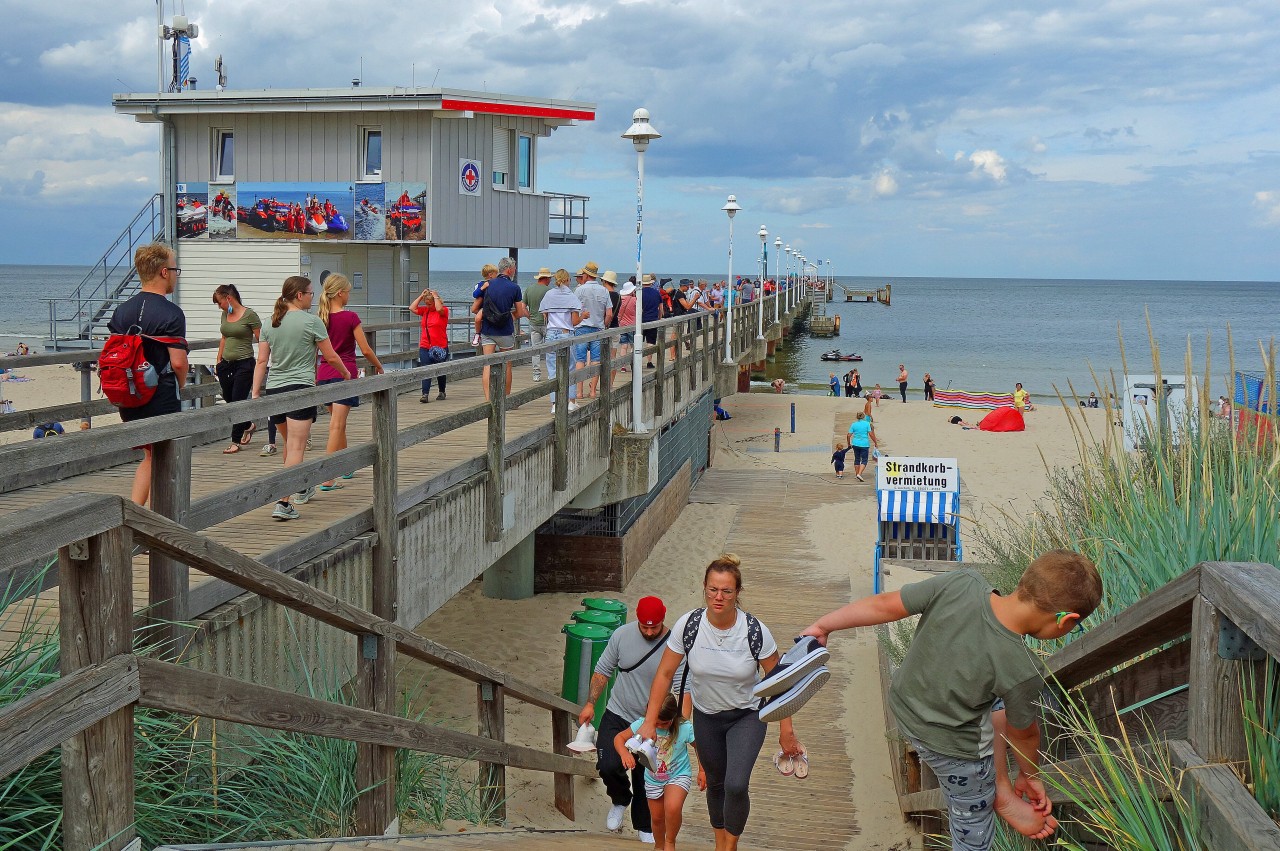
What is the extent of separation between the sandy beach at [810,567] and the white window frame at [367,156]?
356 inches

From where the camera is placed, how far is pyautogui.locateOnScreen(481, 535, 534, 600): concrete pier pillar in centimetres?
1348

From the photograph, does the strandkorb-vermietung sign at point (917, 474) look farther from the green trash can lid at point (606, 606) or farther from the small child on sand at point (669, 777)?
the small child on sand at point (669, 777)

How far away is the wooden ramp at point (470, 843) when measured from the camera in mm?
3000

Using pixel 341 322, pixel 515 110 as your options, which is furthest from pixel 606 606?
pixel 515 110

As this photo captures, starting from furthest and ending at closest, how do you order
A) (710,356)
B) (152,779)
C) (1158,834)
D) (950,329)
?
(950,329) → (710,356) → (152,779) → (1158,834)

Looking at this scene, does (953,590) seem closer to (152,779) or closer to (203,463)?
(152,779)

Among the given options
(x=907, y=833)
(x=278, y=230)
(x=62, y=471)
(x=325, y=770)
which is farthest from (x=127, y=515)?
(x=278, y=230)

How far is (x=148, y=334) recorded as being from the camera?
5.96 m

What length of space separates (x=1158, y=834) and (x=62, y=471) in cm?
672

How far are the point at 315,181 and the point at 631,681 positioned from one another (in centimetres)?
1932

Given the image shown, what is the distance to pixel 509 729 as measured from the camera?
9.63 metres

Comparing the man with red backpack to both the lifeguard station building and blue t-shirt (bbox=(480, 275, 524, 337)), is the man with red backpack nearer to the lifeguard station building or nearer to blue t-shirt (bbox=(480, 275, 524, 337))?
blue t-shirt (bbox=(480, 275, 524, 337))

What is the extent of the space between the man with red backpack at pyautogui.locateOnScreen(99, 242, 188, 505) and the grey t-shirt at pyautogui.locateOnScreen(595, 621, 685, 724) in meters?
2.53

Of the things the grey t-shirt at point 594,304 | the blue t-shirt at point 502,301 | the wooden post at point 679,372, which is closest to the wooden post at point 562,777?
the blue t-shirt at point 502,301
